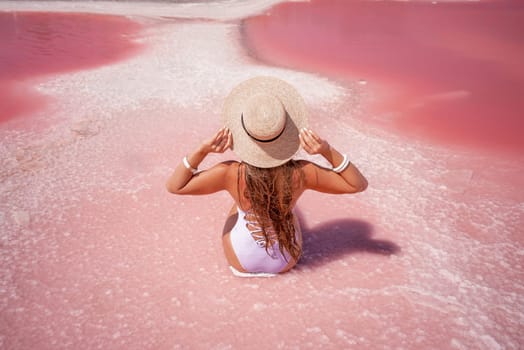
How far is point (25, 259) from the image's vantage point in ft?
9.13

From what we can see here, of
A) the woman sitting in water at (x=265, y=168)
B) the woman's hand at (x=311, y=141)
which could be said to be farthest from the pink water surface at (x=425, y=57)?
the woman's hand at (x=311, y=141)

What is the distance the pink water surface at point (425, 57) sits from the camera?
16.5 feet

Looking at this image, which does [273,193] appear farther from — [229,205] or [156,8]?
[156,8]

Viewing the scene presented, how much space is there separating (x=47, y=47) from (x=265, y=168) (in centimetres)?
786

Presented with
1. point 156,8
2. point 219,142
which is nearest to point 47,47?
point 156,8

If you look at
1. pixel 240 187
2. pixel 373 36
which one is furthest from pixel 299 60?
pixel 240 187

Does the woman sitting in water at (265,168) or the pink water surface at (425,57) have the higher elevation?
the woman sitting in water at (265,168)

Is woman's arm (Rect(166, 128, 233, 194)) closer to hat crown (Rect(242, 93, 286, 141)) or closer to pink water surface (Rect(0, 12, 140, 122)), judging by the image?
hat crown (Rect(242, 93, 286, 141))

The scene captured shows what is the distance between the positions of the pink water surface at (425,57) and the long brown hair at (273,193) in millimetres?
3092

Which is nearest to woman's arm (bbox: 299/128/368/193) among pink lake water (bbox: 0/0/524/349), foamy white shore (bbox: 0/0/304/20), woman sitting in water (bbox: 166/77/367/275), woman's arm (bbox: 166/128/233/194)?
woman sitting in water (bbox: 166/77/367/275)

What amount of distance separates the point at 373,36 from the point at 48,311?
907 centimetres

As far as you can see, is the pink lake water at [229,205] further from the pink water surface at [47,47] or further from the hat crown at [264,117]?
the hat crown at [264,117]

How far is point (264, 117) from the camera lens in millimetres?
1773

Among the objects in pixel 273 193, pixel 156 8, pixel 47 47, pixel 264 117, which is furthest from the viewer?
pixel 156 8
